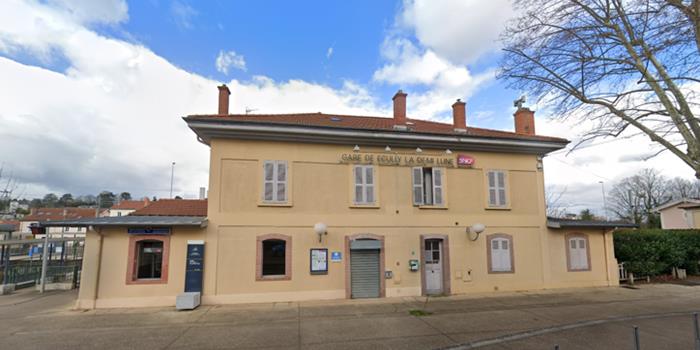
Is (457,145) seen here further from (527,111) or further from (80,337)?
(80,337)

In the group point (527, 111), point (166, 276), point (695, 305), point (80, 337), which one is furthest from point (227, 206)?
point (695, 305)

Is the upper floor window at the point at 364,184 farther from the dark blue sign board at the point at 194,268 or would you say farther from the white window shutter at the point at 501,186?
the dark blue sign board at the point at 194,268

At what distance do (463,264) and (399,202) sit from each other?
3.26 meters

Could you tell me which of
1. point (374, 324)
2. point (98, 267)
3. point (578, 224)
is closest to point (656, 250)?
point (578, 224)

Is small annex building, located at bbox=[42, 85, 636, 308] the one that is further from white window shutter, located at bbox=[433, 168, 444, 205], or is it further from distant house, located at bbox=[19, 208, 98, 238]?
distant house, located at bbox=[19, 208, 98, 238]

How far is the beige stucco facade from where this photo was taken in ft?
33.9

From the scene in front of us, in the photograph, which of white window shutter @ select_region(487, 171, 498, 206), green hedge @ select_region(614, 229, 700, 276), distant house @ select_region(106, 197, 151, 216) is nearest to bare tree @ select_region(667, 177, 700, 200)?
green hedge @ select_region(614, 229, 700, 276)

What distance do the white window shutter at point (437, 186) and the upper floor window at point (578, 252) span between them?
555 cm

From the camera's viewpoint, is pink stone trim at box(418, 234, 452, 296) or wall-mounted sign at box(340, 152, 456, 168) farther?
wall-mounted sign at box(340, 152, 456, 168)

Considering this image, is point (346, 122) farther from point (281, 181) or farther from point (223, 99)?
point (223, 99)

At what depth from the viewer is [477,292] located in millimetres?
12039

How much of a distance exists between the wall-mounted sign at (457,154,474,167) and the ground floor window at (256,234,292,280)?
693 cm

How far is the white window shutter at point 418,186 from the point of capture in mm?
12227

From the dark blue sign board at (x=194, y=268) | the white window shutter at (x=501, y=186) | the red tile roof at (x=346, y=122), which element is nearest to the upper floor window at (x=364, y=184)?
the red tile roof at (x=346, y=122)
